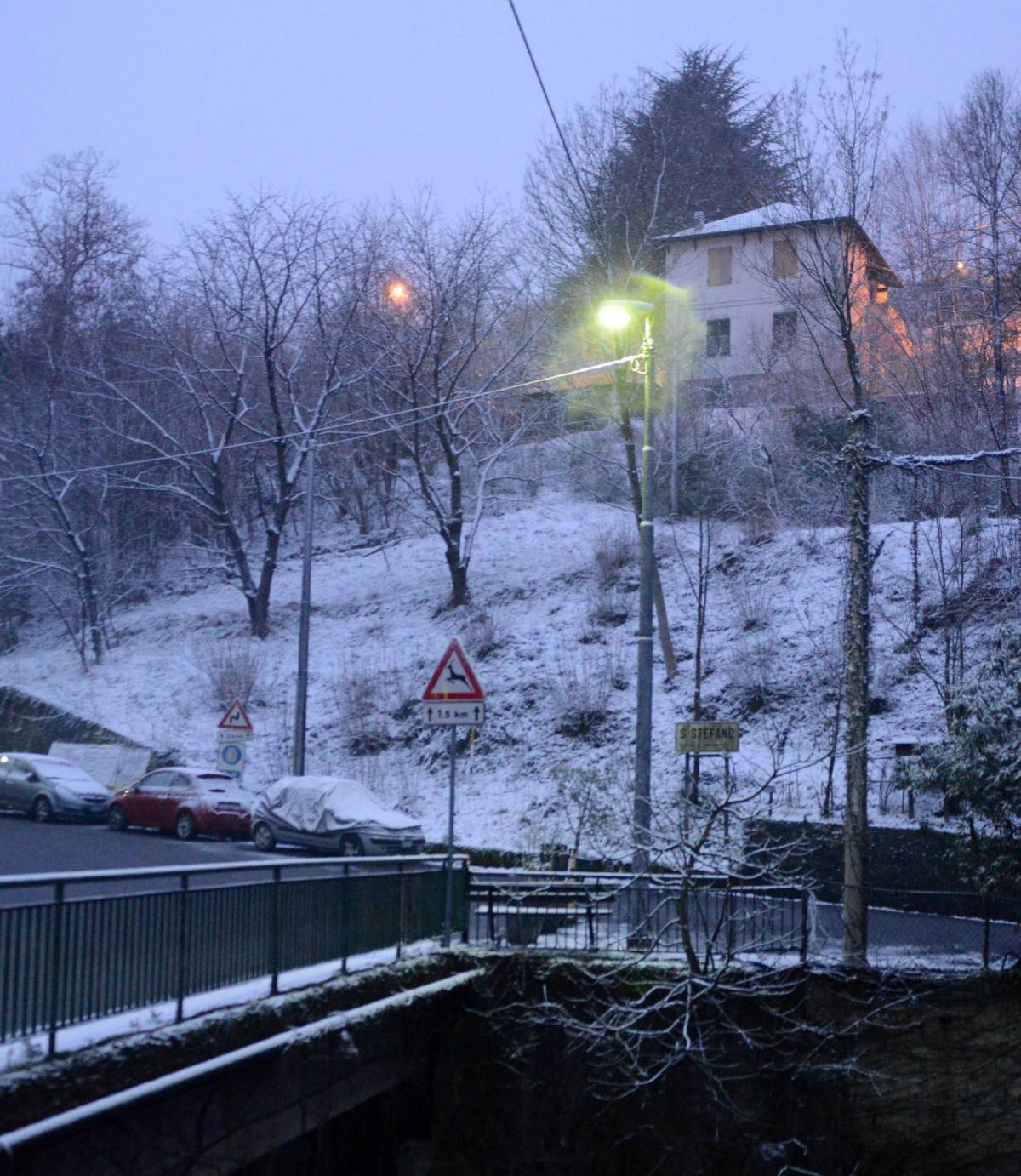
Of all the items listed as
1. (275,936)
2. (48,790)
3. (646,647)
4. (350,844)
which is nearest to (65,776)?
(48,790)

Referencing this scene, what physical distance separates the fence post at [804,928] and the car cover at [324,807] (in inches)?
484

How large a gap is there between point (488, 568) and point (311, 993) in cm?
2902

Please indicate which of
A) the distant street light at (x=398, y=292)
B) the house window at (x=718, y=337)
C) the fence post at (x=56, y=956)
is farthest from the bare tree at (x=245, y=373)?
the fence post at (x=56, y=956)

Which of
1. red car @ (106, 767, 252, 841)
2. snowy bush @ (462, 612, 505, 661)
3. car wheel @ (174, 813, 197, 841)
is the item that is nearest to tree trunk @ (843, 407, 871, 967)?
red car @ (106, 767, 252, 841)

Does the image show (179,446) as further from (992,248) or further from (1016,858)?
(1016,858)

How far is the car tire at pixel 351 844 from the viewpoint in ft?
81.4

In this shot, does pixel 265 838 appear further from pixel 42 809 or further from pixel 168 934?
pixel 168 934

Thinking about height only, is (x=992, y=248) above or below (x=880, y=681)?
above

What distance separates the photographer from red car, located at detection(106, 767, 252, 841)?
27.1m

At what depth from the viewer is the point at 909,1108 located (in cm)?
1389

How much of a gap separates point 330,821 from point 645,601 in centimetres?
1046


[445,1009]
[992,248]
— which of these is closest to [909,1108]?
[445,1009]

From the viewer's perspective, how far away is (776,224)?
88.1ft

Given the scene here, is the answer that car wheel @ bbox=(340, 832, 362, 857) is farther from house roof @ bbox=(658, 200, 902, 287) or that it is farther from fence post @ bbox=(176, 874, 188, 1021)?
fence post @ bbox=(176, 874, 188, 1021)
